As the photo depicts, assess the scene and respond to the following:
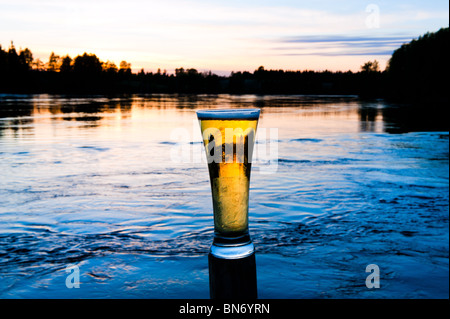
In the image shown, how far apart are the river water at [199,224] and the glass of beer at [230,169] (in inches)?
60.0

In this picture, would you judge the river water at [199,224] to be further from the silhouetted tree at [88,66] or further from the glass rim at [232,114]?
the silhouetted tree at [88,66]

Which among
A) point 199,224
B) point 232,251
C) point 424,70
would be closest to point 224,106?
point 199,224

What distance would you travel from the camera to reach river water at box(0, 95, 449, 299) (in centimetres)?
306

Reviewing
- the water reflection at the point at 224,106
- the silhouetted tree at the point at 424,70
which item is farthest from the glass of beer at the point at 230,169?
the silhouetted tree at the point at 424,70

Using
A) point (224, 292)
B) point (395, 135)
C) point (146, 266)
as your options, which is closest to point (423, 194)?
point (146, 266)

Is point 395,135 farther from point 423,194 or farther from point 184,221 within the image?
point 184,221

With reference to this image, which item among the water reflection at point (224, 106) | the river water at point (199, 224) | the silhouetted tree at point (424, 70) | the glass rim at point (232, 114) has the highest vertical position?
the silhouetted tree at point (424, 70)

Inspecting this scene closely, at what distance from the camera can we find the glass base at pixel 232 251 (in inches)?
53.1

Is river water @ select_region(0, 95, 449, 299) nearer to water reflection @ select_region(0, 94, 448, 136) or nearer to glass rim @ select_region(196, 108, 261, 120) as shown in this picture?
glass rim @ select_region(196, 108, 261, 120)

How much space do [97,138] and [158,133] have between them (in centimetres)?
219

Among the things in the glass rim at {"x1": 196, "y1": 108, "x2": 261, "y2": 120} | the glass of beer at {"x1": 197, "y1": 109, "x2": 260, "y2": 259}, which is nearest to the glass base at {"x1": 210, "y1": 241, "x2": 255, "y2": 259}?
the glass of beer at {"x1": 197, "y1": 109, "x2": 260, "y2": 259}

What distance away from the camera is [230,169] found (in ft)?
4.84

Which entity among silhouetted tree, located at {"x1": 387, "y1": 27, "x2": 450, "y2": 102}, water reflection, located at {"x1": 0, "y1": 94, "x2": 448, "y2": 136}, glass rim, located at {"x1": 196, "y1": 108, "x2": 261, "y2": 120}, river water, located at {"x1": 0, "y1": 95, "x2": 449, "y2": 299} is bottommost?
river water, located at {"x1": 0, "y1": 95, "x2": 449, "y2": 299}

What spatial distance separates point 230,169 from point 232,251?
26cm
